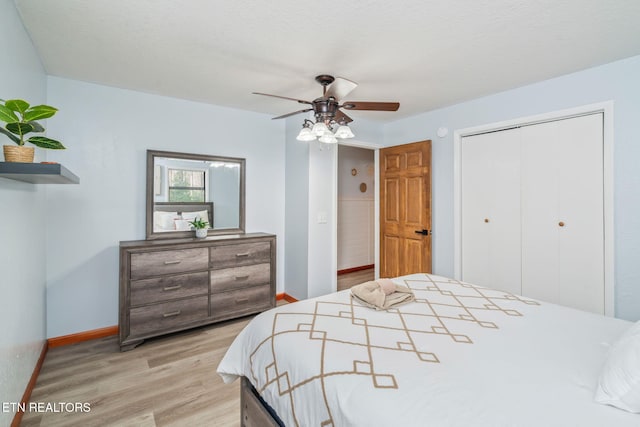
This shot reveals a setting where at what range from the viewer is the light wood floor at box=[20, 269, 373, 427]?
188 centimetres

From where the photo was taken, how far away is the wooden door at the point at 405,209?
3.69 meters

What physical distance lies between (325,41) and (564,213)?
2.57 meters

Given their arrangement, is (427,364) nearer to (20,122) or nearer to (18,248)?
(20,122)

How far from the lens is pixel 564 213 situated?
2.74m

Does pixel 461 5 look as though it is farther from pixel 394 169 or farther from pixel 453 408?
pixel 394 169

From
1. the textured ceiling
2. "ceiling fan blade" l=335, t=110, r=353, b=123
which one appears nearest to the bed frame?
"ceiling fan blade" l=335, t=110, r=353, b=123

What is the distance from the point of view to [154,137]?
10.5 feet

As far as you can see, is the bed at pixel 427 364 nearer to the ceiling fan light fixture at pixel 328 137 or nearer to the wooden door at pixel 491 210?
the ceiling fan light fixture at pixel 328 137

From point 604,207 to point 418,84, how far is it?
188cm

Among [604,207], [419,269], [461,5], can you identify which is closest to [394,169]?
[419,269]

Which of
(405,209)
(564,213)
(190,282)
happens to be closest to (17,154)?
(190,282)

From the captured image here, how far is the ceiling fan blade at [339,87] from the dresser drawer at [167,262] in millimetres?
1981

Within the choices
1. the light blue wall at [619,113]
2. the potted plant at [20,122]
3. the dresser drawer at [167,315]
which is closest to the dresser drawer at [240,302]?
the dresser drawer at [167,315]

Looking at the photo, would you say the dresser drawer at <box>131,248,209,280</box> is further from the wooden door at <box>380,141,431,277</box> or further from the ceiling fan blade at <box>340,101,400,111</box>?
the wooden door at <box>380,141,431,277</box>
